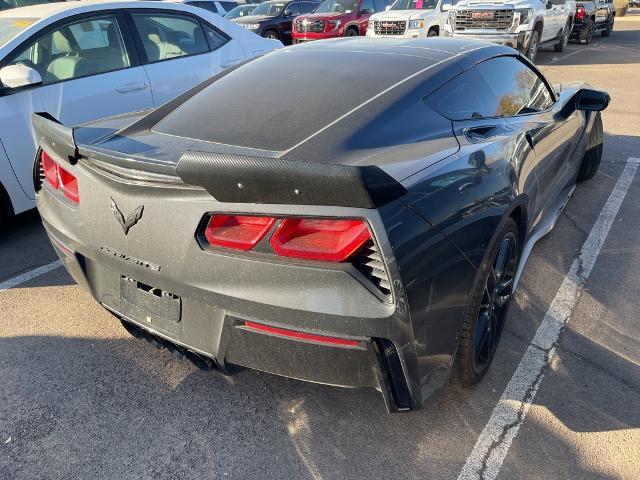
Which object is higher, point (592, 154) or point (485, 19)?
point (485, 19)

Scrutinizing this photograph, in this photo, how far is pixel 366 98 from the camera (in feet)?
8.67

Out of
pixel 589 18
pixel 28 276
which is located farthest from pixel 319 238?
pixel 589 18

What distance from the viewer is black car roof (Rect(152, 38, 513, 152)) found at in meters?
2.52

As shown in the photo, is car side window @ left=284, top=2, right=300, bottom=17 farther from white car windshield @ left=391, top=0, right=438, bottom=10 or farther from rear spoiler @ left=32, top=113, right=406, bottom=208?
rear spoiler @ left=32, top=113, right=406, bottom=208

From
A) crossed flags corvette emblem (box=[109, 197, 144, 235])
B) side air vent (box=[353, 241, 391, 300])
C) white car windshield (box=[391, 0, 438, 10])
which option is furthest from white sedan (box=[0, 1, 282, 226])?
white car windshield (box=[391, 0, 438, 10])

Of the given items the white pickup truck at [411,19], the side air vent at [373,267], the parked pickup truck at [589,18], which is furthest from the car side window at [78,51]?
the parked pickup truck at [589,18]

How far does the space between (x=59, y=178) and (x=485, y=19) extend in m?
12.2


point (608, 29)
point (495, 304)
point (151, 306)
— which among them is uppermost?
point (151, 306)

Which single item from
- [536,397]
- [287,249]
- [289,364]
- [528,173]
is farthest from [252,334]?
[528,173]

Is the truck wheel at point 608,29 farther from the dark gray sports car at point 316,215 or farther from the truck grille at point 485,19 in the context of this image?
the dark gray sports car at point 316,215

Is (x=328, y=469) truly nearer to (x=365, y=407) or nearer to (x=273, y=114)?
(x=365, y=407)

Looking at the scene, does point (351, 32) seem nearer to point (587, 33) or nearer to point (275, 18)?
point (275, 18)

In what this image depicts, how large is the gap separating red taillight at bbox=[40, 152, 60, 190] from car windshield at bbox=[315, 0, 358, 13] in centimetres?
1418

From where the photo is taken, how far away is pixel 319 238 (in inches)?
75.9
